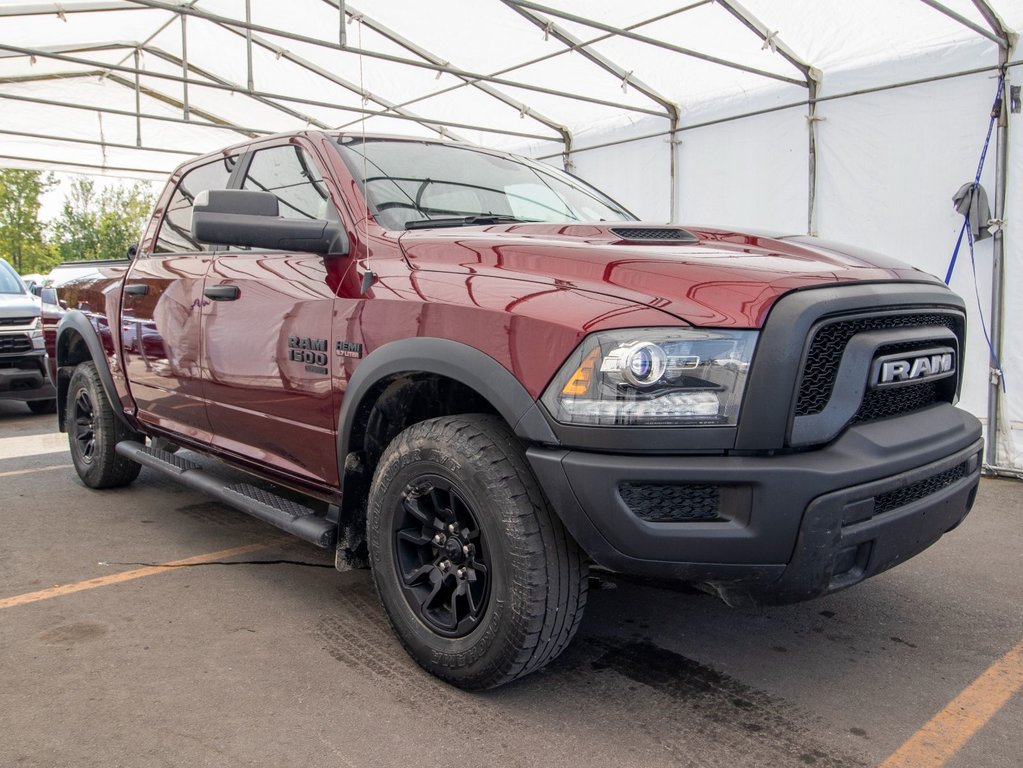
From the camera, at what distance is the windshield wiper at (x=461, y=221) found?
2.96 meters

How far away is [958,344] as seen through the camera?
104 inches

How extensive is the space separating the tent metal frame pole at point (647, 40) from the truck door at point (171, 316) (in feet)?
12.9

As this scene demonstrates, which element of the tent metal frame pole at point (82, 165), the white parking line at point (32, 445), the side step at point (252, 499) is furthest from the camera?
the tent metal frame pole at point (82, 165)

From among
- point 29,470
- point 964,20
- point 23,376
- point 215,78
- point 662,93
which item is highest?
point 215,78

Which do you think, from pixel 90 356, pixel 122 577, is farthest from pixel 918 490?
pixel 90 356

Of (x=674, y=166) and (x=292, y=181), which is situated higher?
(x=674, y=166)

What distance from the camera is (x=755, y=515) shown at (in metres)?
1.97

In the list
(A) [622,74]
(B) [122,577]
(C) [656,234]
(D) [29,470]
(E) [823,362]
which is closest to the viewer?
(E) [823,362]

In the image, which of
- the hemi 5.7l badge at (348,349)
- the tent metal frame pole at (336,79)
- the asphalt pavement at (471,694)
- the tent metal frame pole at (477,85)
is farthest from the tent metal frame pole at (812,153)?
the hemi 5.7l badge at (348,349)

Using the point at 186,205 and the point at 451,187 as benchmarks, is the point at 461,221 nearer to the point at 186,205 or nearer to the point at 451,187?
the point at 451,187

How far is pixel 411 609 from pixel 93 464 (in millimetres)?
3291

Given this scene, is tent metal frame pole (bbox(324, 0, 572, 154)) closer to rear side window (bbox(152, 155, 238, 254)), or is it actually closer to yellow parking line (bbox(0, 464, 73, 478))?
rear side window (bbox(152, 155, 238, 254))

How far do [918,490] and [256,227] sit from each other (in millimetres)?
2186

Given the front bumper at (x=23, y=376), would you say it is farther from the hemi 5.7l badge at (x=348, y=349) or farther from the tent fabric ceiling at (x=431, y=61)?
the hemi 5.7l badge at (x=348, y=349)
